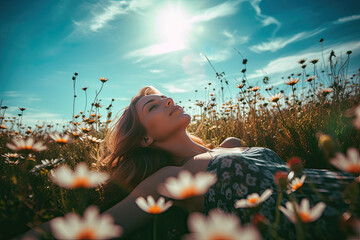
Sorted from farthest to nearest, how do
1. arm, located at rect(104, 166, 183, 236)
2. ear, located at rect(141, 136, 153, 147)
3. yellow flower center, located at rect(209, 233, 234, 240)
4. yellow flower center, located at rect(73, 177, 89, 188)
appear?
ear, located at rect(141, 136, 153, 147) → arm, located at rect(104, 166, 183, 236) → yellow flower center, located at rect(73, 177, 89, 188) → yellow flower center, located at rect(209, 233, 234, 240)

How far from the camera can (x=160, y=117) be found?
2.21 meters

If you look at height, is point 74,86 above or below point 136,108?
above

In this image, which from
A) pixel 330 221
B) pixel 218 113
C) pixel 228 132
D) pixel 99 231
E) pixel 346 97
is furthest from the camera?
pixel 218 113

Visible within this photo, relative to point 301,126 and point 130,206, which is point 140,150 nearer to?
point 130,206

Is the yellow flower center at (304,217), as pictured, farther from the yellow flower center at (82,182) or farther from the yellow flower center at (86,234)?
the yellow flower center at (82,182)

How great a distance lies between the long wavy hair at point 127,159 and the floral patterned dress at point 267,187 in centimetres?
81

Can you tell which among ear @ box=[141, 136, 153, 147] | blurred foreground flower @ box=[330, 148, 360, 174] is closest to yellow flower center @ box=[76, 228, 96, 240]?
blurred foreground flower @ box=[330, 148, 360, 174]

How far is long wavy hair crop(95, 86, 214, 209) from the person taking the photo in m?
2.02

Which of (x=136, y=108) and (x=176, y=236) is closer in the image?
(x=176, y=236)

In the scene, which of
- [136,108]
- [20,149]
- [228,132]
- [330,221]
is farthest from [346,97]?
[20,149]

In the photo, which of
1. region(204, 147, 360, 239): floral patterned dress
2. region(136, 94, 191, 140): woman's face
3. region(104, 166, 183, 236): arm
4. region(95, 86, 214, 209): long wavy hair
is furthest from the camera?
region(136, 94, 191, 140): woman's face

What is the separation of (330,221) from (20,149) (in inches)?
65.0

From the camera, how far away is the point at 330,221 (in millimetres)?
1044

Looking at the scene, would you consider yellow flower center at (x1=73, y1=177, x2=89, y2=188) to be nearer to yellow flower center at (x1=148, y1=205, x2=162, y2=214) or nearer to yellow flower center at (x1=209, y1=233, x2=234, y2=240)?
yellow flower center at (x1=148, y1=205, x2=162, y2=214)
